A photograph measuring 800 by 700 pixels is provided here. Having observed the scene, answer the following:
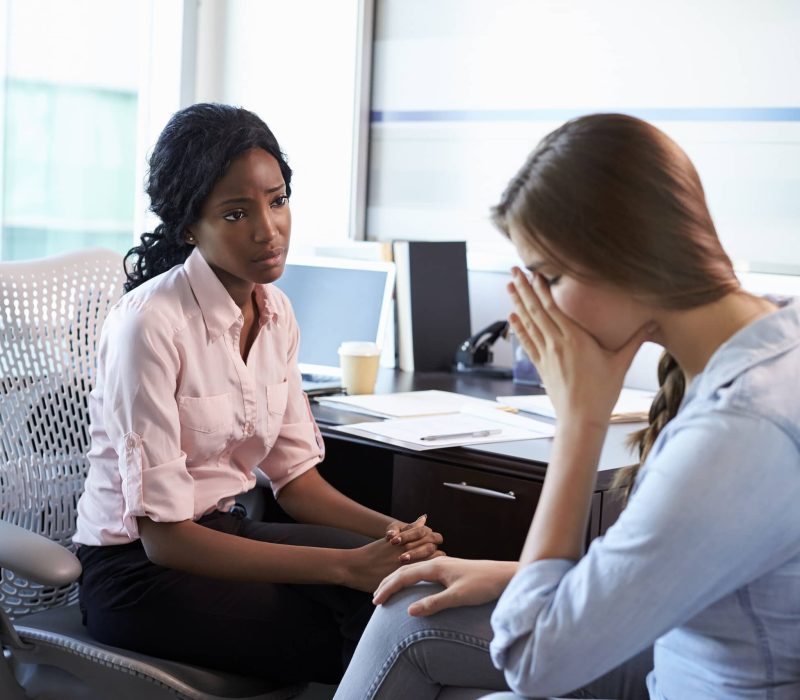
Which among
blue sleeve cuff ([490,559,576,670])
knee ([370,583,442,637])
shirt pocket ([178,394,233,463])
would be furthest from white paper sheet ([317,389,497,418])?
blue sleeve cuff ([490,559,576,670])

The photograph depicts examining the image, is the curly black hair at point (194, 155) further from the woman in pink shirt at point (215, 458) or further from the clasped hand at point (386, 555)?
the clasped hand at point (386, 555)

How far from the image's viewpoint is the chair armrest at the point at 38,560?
4.60 ft

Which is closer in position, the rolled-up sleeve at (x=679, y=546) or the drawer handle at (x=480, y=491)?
the rolled-up sleeve at (x=679, y=546)

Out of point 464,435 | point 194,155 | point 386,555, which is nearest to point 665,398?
point 386,555

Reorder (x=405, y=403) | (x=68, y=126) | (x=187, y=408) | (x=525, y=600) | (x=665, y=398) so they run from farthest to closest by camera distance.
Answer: (x=68, y=126) → (x=405, y=403) → (x=187, y=408) → (x=665, y=398) → (x=525, y=600)

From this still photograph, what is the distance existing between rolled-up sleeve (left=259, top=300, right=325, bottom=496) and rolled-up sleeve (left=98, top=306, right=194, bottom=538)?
27 centimetres

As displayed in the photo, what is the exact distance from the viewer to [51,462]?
5.81ft

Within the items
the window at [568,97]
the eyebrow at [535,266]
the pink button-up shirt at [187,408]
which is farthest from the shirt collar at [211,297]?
the window at [568,97]

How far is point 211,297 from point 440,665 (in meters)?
0.65

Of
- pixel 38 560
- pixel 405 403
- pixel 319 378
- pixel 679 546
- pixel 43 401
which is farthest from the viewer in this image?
pixel 319 378

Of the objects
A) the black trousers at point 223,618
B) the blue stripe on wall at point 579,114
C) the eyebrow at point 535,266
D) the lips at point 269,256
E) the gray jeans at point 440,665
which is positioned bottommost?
the black trousers at point 223,618

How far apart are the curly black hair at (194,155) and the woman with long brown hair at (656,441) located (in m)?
0.61

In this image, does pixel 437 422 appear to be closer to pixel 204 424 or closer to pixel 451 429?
pixel 451 429

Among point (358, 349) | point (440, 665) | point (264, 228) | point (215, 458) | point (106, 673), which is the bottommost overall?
point (106, 673)
